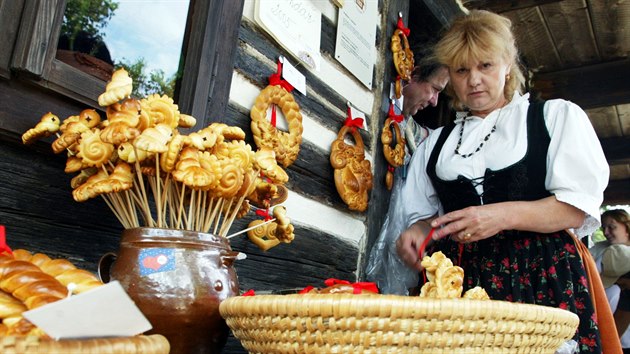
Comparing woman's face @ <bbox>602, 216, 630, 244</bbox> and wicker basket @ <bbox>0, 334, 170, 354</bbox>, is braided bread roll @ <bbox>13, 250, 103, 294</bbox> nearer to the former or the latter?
wicker basket @ <bbox>0, 334, 170, 354</bbox>

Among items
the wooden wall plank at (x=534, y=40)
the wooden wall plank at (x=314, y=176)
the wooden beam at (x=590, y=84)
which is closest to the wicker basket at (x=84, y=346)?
the wooden wall plank at (x=314, y=176)

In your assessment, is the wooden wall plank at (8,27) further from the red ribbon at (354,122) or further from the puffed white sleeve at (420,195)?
the puffed white sleeve at (420,195)

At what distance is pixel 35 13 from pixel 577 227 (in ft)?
4.94

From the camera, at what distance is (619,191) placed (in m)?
6.85

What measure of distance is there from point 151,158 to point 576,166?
1254 mm

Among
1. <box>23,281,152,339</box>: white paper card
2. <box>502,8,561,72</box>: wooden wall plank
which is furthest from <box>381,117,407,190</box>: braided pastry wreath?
<box>23,281,152,339</box>: white paper card

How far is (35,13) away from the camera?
1.08 meters

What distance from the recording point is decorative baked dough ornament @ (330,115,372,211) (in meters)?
2.01

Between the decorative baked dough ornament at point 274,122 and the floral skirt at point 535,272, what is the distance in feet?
2.09

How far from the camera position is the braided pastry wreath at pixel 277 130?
1617mm

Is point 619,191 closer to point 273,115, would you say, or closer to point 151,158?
point 273,115

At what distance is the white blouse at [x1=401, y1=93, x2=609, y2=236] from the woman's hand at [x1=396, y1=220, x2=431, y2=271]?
Result: 4.2 inches

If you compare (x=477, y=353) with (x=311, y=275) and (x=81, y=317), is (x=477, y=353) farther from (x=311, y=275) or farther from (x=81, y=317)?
(x=311, y=275)

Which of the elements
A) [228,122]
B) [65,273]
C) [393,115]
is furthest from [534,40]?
[65,273]
